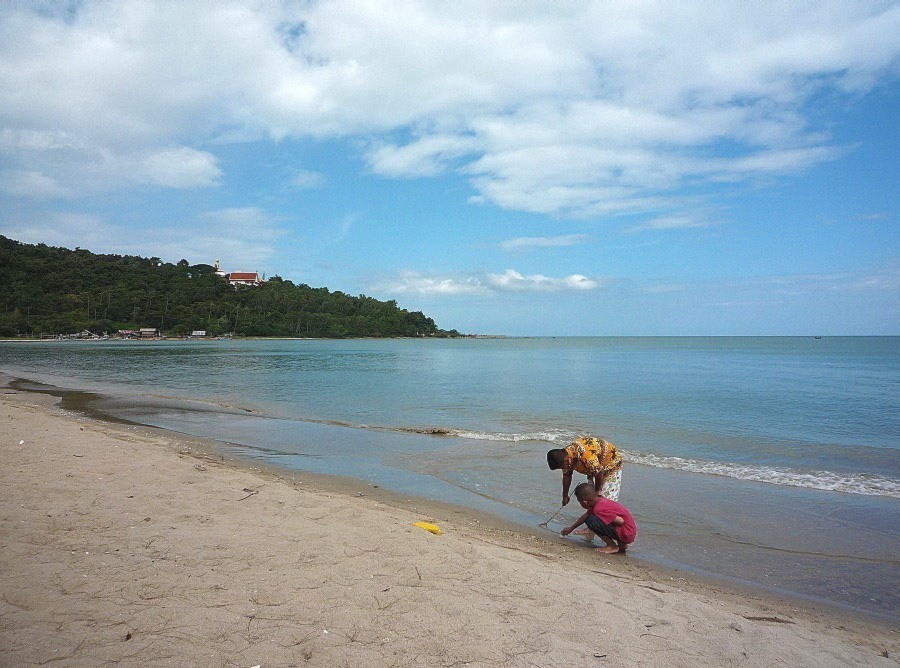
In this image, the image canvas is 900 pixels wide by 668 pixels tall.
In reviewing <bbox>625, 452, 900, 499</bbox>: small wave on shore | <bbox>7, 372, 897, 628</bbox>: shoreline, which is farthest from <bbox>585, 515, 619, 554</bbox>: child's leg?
<bbox>625, 452, 900, 499</bbox>: small wave on shore

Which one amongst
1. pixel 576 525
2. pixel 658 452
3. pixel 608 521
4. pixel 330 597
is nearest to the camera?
pixel 330 597

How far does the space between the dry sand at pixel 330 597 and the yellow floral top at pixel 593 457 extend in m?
1.15

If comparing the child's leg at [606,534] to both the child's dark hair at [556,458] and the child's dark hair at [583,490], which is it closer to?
the child's dark hair at [583,490]

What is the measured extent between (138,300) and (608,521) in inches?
6395

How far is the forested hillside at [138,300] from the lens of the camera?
124 metres

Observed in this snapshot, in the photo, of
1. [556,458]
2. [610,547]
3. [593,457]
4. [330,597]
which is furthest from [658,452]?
[330,597]

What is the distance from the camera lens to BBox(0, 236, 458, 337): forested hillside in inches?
4867

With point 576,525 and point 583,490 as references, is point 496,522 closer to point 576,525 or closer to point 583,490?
point 576,525

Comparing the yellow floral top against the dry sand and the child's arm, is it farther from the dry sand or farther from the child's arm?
the dry sand

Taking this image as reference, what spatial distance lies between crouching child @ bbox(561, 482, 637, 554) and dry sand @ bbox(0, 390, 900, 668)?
0.35m

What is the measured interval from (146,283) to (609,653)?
176545 mm

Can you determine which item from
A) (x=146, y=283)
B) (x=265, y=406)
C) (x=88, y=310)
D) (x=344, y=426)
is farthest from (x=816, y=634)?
(x=146, y=283)

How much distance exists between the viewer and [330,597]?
4.30 m

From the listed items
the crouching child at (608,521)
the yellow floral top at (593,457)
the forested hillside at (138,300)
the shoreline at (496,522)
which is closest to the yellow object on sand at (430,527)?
the shoreline at (496,522)
